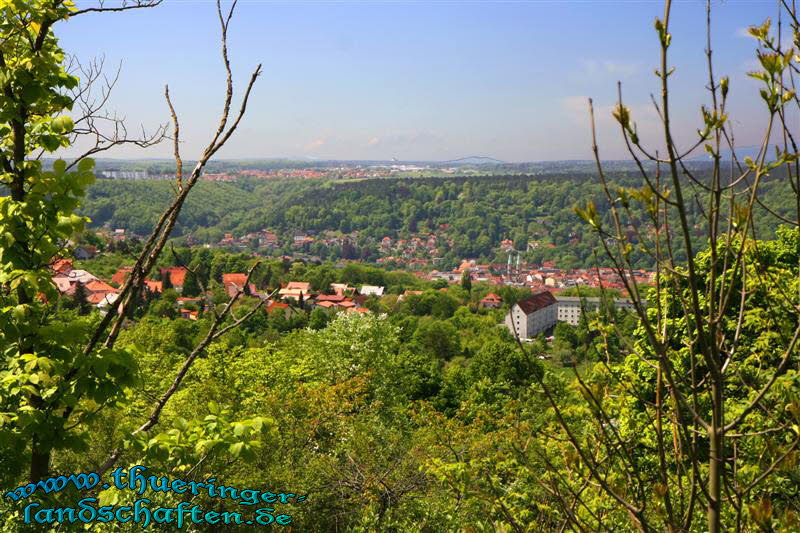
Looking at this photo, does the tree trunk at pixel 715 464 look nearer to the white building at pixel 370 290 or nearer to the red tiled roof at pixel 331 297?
the red tiled roof at pixel 331 297

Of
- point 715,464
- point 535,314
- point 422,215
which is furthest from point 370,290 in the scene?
point 422,215

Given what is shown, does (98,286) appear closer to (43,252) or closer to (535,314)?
(535,314)

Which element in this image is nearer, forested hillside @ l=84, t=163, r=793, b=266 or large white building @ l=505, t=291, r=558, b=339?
large white building @ l=505, t=291, r=558, b=339

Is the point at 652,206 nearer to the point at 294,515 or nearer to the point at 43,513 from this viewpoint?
the point at 43,513

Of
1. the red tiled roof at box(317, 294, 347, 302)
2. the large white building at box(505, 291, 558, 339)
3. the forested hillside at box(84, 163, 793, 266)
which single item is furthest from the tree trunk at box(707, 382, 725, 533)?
the forested hillside at box(84, 163, 793, 266)

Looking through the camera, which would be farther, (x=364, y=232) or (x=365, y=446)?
(x=364, y=232)

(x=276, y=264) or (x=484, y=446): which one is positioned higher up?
(x=484, y=446)

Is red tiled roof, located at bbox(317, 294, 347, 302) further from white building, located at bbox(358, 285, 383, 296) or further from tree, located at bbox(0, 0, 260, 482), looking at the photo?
tree, located at bbox(0, 0, 260, 482)

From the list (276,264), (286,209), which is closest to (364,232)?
(286,209)
